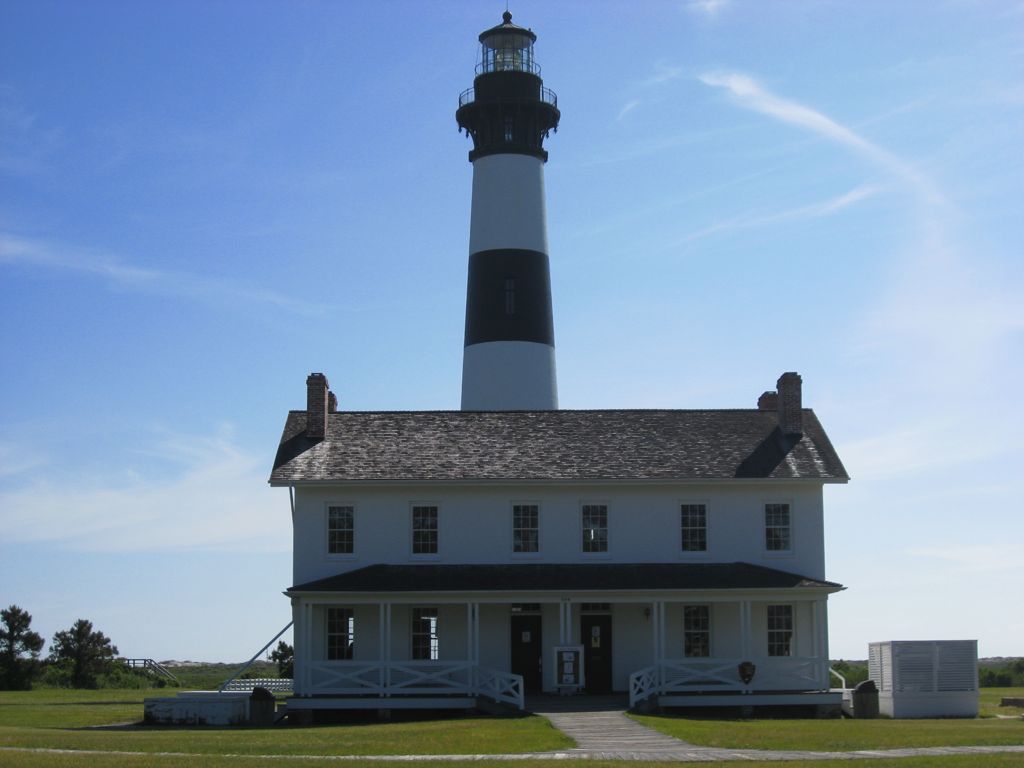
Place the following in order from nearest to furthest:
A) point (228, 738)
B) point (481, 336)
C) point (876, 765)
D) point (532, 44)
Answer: point (876, 765) < point (228, 738) < point (481, 336) < point (532, 44)

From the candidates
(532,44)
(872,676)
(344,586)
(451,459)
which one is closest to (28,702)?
(344,586)

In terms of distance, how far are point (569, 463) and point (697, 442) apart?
11.4 feet

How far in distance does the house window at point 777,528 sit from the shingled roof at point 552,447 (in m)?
1.00

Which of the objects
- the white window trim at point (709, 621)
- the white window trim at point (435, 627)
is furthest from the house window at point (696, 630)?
the white window trim at point (435, 627)

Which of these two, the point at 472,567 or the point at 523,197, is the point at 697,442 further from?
the point at 523,197

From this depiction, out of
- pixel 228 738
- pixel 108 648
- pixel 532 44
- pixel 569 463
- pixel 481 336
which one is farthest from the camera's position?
pixel 108 648

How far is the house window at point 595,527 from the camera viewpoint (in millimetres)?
35562

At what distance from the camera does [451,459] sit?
118 ft

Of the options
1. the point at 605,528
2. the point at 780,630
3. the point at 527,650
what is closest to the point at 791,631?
the point at 780,630

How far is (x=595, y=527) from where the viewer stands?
3559 centimetres

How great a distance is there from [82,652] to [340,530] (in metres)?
19.0

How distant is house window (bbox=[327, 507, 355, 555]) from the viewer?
35281 millimetres

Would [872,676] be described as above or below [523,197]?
below

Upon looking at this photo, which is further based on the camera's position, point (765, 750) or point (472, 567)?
point (472, 567)
